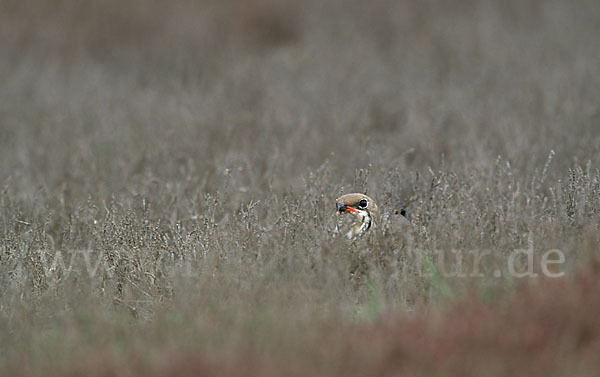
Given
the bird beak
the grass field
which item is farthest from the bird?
the grass field

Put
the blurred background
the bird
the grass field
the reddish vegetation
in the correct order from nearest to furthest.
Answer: the reddish vegetation, the grass field, the bird, the blurred background

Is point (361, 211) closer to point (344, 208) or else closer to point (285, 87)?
point (344, 208)

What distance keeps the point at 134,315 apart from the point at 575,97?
14.8 ft

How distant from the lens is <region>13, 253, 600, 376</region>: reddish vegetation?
2604 mm

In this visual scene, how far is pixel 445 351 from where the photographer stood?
8.80ft

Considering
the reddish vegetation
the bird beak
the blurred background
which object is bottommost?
the reddish vegetation

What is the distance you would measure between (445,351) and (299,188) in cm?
244

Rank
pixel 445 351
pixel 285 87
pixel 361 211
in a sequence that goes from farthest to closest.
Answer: pixel 285 87 → pixel 361 211 → pixel 445 351

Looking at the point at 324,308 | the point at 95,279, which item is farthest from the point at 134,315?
the point at 324,308

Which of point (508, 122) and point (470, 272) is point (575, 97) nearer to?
point (508, 122)

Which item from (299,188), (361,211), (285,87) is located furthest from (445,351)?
(285,87)

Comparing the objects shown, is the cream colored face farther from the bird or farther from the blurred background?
the blurred background

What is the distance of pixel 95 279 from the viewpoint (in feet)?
12.3

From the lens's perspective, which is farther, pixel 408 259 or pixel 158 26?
pixel 158 26
